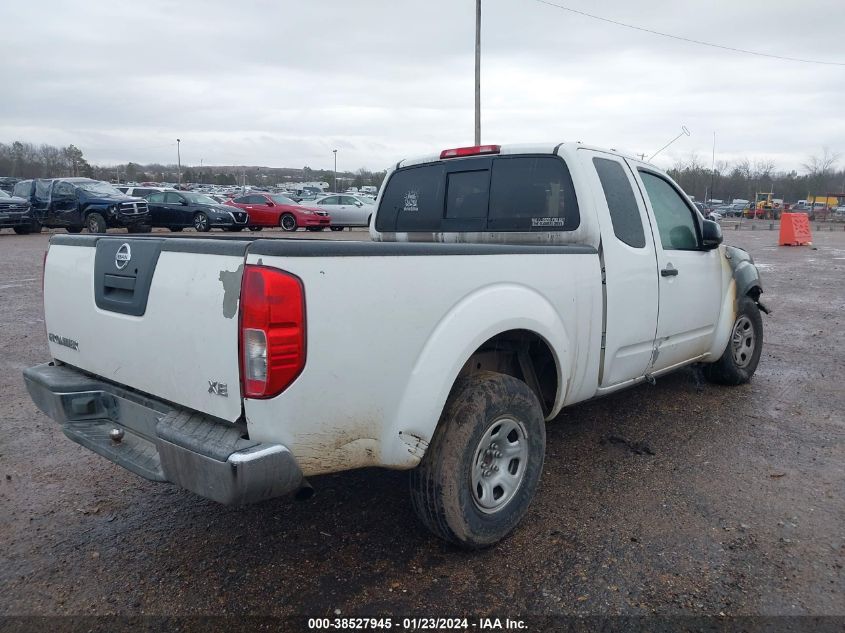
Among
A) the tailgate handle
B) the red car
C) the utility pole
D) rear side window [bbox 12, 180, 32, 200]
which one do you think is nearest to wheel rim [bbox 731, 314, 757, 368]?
the tailgate handle

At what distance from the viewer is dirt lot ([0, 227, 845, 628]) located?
2670mm

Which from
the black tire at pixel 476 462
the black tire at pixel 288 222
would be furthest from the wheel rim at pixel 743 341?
the black tire at pixel 288 222

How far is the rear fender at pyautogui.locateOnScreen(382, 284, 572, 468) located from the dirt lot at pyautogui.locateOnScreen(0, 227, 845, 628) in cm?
65

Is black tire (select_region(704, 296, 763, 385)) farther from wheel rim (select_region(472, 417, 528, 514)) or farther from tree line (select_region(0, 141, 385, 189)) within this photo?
tree line (select_region(0, 141, 385, 189))

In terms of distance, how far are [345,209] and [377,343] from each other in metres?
25.8

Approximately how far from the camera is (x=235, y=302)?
2.29m

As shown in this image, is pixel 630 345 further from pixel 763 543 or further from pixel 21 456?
pixel 21 456

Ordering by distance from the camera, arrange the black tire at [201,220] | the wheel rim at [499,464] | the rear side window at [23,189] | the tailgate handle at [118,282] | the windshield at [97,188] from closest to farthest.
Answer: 1. the tailgate handle at [118,282]
2. the wheel rim at [499,464]
3. the windshield at [97,188]
4. the rear side window at [23,189]
5. the black tire at [201,220]

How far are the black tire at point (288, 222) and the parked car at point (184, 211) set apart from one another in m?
2.77

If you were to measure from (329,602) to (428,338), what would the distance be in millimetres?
1136

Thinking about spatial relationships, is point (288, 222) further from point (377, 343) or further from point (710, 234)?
point (377, 343)

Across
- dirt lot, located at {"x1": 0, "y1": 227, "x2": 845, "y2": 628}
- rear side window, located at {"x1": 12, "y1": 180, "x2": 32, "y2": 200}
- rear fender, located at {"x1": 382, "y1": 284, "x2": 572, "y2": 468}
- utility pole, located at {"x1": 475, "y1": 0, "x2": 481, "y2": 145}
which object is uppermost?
utility pole, located at {"x1": 475, "y1": 0, "x2": 481, "y2": 145}

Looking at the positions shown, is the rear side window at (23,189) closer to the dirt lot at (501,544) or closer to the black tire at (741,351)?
the dirt lot at (501,544)

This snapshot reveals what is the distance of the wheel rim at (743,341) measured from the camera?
5.50 m
